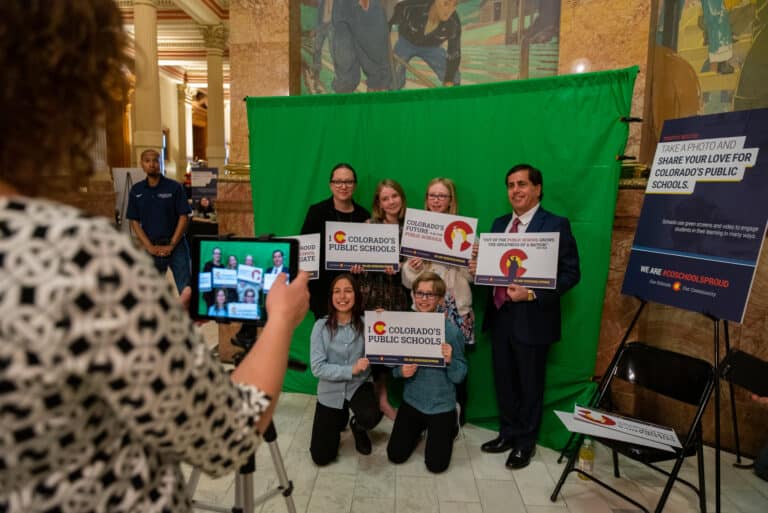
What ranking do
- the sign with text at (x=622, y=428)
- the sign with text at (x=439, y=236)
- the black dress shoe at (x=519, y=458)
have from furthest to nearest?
the sign with text at (x=439, y=236) < the black dress shoe at (x=519, y=458) < the sign with text at (x=622, y=428)

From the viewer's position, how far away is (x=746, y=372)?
2.44 meters

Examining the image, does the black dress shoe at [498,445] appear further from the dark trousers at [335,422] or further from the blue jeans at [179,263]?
the blue jeans at [179,263]

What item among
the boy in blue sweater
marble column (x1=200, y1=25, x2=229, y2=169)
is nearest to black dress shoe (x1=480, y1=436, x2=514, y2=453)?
the boy in blue sweater

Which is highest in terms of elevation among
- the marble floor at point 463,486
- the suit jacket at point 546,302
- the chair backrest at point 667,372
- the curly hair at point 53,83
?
the curly hair at point 53,83

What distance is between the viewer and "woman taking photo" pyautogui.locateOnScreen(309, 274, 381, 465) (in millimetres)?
3217

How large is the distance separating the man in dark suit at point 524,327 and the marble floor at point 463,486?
0.70 feet

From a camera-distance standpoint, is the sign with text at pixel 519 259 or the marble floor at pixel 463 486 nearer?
the marble floor at pixel 463 486

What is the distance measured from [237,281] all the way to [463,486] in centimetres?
197

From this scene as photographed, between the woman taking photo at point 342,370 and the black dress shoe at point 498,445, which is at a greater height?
the woman taking photo at point 342,370

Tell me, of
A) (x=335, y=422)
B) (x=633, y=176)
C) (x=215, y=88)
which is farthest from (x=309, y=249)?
(x=215, y=88)

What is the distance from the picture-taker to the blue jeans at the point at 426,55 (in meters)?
4.45

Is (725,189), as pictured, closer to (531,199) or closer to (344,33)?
(531,199)

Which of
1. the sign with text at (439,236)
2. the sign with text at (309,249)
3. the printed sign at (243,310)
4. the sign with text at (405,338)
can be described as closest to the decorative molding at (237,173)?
the sign with text at (309,249)

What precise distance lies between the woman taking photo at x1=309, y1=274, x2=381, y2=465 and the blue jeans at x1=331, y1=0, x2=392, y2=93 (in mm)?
2175
